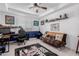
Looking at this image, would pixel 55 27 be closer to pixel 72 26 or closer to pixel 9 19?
pixel 72 26

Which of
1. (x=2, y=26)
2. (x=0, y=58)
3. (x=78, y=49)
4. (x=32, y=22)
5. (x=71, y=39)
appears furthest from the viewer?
(x=32, y=22)

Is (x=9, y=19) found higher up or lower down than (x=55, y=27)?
higher up

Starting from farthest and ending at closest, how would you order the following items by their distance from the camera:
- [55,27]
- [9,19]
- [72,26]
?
[55,27] < [72,26] < [9,19]

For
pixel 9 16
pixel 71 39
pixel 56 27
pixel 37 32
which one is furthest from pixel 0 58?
pixel 37 32

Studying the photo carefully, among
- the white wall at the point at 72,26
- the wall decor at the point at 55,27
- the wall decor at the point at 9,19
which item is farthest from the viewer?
the wall decor at the point at 55,27

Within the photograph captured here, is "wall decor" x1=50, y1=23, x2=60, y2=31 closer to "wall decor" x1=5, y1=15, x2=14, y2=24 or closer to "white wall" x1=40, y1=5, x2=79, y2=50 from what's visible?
"white wall" x1=40, y1=5, x2=79, y2=50

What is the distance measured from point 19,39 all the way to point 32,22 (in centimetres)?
101

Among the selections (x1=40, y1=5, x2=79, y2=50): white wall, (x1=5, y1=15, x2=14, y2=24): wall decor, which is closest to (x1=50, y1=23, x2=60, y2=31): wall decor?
(x1=40, y1=5, x2=79, y2=50): white wall

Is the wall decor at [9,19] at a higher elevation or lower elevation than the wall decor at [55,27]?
higher

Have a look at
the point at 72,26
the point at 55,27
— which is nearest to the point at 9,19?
the point at 72,26

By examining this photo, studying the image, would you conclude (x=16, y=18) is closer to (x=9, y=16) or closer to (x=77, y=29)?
(x=9, y=16)

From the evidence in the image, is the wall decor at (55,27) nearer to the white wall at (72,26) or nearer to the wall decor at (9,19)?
the white wall at (72,26)

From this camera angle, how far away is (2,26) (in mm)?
1883

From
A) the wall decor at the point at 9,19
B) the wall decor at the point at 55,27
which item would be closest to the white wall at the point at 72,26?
the wall decor at the point at 55,27
